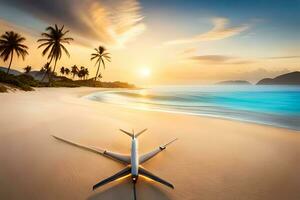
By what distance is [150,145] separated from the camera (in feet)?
10.1

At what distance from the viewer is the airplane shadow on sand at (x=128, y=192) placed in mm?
1560

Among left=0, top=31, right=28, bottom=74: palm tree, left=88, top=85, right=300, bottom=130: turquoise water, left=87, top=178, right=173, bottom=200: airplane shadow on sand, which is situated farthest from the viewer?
left=0, top=31, right=28, bottom=74: palm tree

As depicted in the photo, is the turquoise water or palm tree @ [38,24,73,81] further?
palm tree @ [38,24,73,81]

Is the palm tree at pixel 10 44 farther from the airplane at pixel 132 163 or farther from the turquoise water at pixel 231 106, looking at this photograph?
the airplane at pixel 132 163

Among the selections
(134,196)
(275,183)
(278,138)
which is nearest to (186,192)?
(134,196)

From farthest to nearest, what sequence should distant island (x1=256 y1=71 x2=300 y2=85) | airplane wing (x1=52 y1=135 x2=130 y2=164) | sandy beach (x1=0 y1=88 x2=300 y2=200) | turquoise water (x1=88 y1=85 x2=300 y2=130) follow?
distant island (x1=256 y1=71 x2=300 y2=85)
turquoise water (x1=88 y1=85 x2=300 y2=130)
airplane wing (x1=52 y1=135 x2=130 y2=164)
sandy beach (x1=0 y1=88 x2=300 y2=200)

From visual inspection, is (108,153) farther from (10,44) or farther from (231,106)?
(10,44)

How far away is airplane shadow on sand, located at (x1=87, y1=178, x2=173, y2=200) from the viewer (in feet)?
5.12

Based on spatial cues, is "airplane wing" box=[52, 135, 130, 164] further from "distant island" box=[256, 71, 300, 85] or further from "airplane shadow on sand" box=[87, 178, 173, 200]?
"distant island" box=[256, 71, 300, 85]

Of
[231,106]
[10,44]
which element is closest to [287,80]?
[231,106]

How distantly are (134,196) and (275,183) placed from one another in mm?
1720

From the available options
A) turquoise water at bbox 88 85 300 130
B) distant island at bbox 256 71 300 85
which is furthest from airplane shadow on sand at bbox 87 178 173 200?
distant island at bbox 256 71 300 85

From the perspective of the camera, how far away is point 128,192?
160 cm

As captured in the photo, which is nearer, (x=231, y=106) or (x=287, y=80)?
(x=231, y=106)
